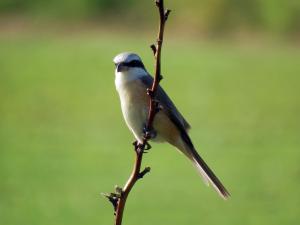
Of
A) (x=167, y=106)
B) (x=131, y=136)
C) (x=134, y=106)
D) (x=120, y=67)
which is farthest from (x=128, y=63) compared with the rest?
(x=131, y=136)

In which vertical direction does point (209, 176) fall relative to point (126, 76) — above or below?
below

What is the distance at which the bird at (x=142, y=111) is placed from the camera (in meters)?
4.73

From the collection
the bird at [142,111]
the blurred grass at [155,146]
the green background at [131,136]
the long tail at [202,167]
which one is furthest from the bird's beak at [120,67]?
the green background at [131,136]

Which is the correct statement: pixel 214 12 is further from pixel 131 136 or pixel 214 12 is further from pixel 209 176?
pixel 209 176

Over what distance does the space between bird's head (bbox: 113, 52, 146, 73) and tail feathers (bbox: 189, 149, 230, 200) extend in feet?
2.15

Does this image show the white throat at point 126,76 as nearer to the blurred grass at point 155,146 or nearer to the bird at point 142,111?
the bird at point 142,111

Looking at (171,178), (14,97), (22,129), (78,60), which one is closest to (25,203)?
(171,178)

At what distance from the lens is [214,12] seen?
25.7m

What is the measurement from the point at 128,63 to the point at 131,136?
11.1m

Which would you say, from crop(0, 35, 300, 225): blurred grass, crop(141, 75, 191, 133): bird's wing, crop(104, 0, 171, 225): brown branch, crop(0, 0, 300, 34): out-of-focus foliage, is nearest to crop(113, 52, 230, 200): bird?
crop(141, 75, 191, 133): bird's wing

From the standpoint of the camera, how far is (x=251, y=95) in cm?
2045

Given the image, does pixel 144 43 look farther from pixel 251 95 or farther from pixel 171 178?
pixel 171 178

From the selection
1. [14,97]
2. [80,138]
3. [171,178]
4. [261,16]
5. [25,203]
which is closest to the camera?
Result: [25,203]

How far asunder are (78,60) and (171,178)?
11.4 m
